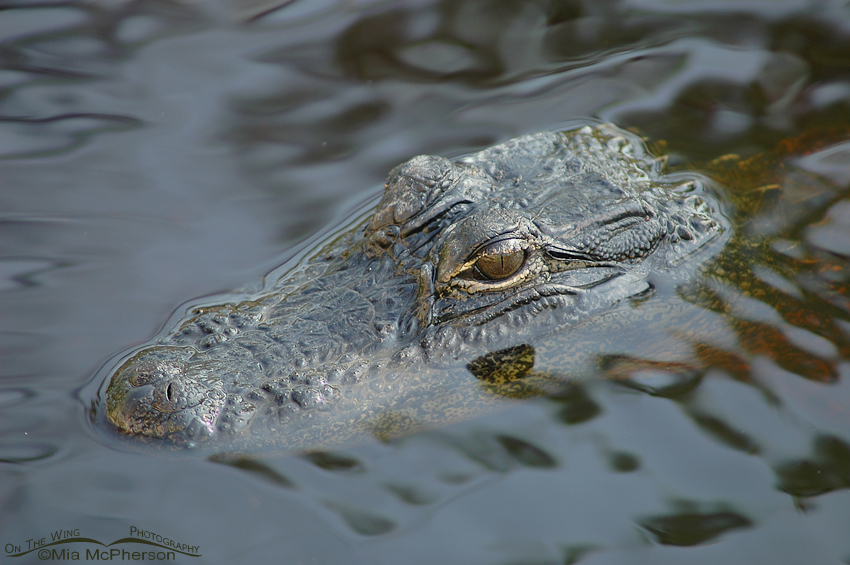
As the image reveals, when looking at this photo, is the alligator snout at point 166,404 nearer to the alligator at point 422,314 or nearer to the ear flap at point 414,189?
the alligator at point 422,314

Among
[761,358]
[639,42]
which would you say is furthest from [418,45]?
[761,358]

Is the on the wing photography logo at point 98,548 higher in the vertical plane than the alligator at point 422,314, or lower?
lower

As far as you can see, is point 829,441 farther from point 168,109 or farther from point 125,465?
point 168,109

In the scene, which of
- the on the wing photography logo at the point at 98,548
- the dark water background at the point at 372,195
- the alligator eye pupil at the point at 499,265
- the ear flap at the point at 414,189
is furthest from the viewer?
the ear flap at the point at 414,189

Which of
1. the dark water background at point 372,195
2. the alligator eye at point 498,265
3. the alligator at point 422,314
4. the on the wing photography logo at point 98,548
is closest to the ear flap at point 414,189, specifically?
the alligator at point 422,314

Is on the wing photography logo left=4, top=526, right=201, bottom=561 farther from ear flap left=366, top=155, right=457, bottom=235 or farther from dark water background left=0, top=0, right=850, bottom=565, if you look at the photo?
ear flap left=366, top=155, right=457, bottom=235

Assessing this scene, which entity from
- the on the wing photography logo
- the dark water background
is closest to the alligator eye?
the dark water background

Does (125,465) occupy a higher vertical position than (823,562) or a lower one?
higher

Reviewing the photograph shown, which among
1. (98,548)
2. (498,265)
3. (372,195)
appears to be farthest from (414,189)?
(98,548)
